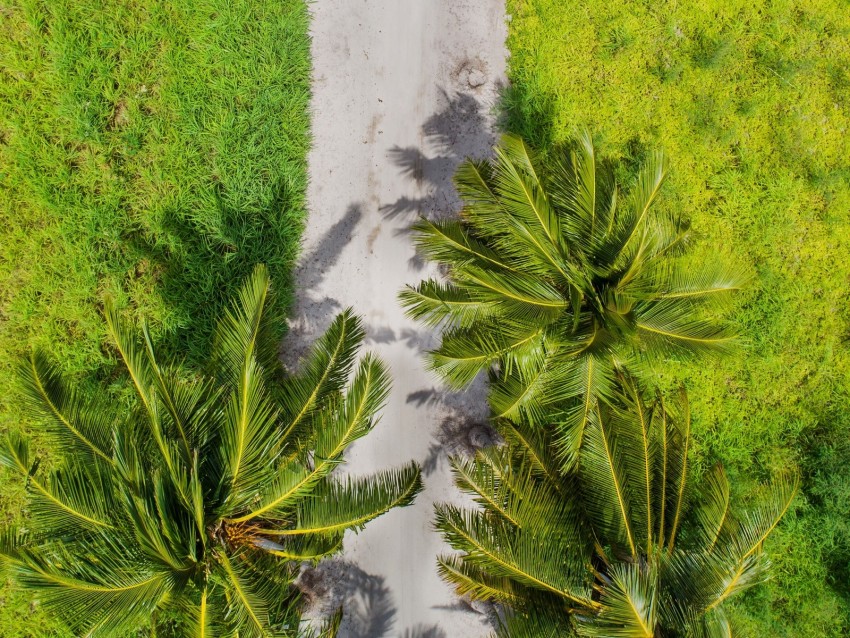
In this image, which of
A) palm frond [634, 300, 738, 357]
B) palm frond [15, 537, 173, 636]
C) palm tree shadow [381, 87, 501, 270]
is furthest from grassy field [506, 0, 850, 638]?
palm frond [15, 537, 173, 636]


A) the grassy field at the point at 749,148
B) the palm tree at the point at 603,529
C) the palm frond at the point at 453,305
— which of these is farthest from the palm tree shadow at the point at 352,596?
the grassy field at the point at 749,148

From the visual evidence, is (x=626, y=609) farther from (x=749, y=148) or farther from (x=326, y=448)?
(x=749, y=148)

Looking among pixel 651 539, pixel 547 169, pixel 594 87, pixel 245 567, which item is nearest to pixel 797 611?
pixel 651 539

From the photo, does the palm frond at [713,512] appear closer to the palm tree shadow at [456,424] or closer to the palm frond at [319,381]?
the palm tree shadow at [456,424]

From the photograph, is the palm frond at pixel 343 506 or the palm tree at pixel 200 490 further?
the palm frond at pixel 343 506

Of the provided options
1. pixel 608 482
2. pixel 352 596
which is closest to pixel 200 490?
pixel 352 596
